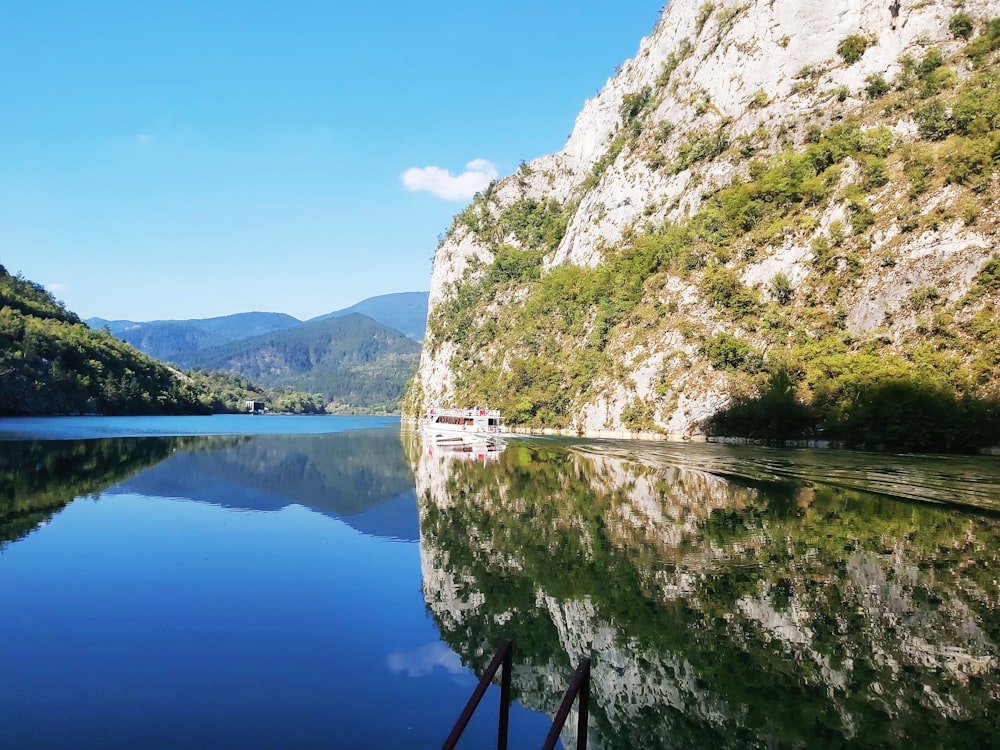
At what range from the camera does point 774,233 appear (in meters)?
82.6

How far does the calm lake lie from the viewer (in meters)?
10.6

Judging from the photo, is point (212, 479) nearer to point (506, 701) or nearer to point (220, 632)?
point (220, 632)

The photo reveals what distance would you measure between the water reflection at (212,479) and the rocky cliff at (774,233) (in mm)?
42000

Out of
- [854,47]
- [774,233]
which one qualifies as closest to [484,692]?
[774,233]

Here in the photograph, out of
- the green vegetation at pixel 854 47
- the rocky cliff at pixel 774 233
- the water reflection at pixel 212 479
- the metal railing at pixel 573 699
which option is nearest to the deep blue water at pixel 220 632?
the water reflection at pixel 212 479

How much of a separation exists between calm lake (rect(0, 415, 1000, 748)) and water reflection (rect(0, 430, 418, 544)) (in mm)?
516

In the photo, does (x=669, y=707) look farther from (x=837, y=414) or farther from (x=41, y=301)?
(x=41, y=301)

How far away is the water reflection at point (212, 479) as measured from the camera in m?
30.4

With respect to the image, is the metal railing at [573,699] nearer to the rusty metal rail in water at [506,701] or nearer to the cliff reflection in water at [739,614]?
the rusty metal rail in water at [506,701]

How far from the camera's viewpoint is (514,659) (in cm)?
1345

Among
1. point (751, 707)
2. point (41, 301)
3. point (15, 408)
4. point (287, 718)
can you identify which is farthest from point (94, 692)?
point (41, 301)

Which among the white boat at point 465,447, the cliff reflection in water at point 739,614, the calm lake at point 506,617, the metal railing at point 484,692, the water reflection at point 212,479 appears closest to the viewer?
the metal railing at point 484,692

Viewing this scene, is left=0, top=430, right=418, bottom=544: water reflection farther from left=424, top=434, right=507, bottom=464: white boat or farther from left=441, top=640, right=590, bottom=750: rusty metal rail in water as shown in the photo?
left=441, top=640, right=590, bottom=750: rusty metal rail in water

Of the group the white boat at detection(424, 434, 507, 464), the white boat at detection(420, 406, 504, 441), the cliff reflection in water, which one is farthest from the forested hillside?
the cliff reflection in water
